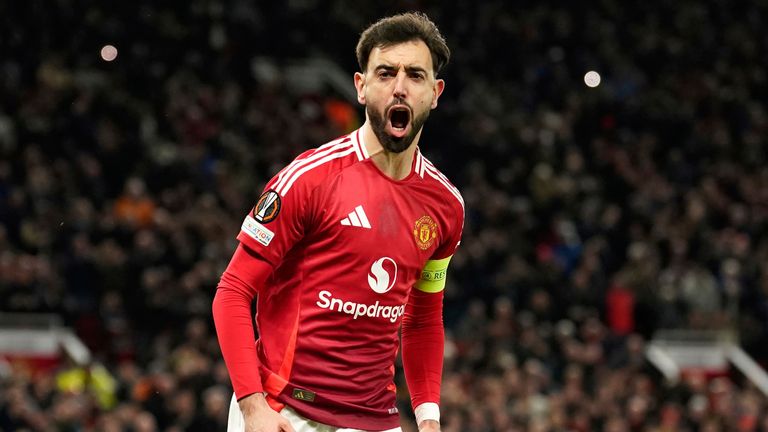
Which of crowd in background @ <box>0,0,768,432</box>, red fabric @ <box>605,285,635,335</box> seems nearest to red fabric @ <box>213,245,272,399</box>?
crowd in background @ <box>0,0,768,432</box>

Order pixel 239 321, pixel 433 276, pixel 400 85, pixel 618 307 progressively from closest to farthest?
1. pixel 239 321
2. pixel 400 85
3. pixel 433 276
4. pixel 618 307

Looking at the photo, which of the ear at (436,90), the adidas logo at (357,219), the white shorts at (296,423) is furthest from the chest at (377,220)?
the white shorts at (296,423)

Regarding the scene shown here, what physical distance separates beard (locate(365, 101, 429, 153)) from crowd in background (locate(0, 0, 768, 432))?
820 centimetres

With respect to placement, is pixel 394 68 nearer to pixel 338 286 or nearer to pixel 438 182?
pixel 438 182

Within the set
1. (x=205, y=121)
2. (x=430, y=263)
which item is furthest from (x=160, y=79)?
(x=430, y=263)

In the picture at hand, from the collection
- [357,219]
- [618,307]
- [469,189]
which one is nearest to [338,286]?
[357,219]

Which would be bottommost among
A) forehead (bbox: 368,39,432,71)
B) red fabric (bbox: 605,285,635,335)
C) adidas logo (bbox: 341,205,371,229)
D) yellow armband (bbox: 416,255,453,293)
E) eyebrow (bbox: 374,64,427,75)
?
red fabric (bbox: 605,285,635,335)

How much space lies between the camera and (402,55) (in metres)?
4.70

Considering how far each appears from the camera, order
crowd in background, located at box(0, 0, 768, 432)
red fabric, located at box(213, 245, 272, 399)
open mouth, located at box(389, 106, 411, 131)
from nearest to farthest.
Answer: red fabric, located at box(213, 245, 272, 399) < open mouth, located at box(389, 106, 411, 131) < crowd in background, located at box(0, 0, 768, 432)

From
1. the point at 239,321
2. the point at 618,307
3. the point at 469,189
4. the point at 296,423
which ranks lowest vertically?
the point at 618,307

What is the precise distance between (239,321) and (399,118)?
3.05 feet

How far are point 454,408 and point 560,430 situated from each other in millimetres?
1564

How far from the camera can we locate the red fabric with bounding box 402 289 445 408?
5.32 meters

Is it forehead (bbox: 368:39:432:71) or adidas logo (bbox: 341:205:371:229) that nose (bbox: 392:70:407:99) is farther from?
adidas logo (bbox: 341:205:371:229)
